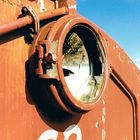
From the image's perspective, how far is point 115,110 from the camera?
7.93ft

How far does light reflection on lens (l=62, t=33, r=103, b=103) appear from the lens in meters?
1.99

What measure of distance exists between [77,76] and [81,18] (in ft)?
0.92

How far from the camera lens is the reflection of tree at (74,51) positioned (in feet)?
6.57

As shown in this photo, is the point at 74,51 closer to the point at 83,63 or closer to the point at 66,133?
the point at 83,63

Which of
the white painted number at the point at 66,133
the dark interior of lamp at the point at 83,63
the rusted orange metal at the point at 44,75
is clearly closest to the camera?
the rusted orange metal at the point at 44,75

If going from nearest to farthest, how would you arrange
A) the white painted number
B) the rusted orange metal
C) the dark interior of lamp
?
the rusted orange metal
the white painted number
the dark interior of lamp

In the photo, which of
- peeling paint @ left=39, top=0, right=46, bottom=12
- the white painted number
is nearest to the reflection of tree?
peeling paint @ left=39, top=0, right=46, bottom=12

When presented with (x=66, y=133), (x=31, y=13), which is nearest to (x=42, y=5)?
(x=31, y=13)

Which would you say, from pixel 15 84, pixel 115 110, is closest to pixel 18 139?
pixel 15 84

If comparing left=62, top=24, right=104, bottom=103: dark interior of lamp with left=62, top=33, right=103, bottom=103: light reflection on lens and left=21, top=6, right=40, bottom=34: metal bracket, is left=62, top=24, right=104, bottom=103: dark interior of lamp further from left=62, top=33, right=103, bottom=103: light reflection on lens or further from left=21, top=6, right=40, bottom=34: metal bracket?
left=21, top=6, right=40, bottom=34: metal bracket

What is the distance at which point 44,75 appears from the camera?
5.62ft

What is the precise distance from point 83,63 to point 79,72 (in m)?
0.05

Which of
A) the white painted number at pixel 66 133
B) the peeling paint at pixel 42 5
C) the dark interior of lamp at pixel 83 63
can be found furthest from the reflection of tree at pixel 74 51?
the white painted number at pixel 66 133

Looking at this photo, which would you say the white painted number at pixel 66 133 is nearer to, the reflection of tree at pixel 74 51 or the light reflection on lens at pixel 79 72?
the light reflection on lens at pixel 79 72
